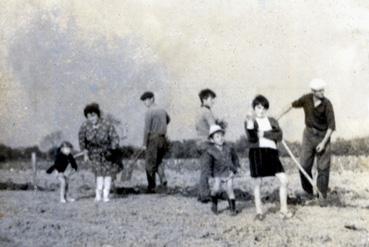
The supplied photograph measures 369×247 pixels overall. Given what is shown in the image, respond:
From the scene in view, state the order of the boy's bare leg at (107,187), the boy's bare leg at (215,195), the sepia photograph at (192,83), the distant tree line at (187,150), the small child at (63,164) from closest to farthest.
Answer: the boy's bare leg at (215,195) → the sepia photograph at (192,83) → the distant tree line at (187,150) → the boy's bare leg at (107,187) → the small child at (63,164)

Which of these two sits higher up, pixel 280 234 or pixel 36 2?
pixel 36 2

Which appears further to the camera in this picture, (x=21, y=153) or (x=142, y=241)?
(x=21, y=153)

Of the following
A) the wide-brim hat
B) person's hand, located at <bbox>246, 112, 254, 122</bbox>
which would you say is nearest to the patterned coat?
the wide-brim hat

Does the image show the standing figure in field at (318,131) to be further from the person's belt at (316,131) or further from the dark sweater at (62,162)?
the dark sweater at (62,162)

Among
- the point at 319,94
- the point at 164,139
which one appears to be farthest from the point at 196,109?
the point at 319,94

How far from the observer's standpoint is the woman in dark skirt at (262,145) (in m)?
5.03

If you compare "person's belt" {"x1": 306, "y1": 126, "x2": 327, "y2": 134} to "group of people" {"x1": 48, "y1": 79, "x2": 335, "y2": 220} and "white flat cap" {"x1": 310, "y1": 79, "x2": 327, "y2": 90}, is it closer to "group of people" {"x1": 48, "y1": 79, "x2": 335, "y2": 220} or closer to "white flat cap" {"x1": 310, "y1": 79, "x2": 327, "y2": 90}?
"group of people" {"x1": 48, "y1": 79, "x2": 335, "y2": 220}

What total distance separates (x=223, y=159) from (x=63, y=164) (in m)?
1.85

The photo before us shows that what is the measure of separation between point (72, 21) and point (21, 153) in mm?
1558

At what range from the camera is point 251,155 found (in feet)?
16.8

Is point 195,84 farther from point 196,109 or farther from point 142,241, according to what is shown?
point 142,241

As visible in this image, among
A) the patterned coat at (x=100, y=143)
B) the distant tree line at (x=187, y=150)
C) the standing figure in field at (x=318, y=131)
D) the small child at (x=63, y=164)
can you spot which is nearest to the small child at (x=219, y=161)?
the distant tree line at (x=187, y=150)

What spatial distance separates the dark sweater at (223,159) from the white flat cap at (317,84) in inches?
38.3

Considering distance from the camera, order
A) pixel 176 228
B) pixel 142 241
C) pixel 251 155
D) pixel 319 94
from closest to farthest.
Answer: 1. pixel 142 241
2. pixel 176 228
3. pixel 251 155
4. pixel 319 94
